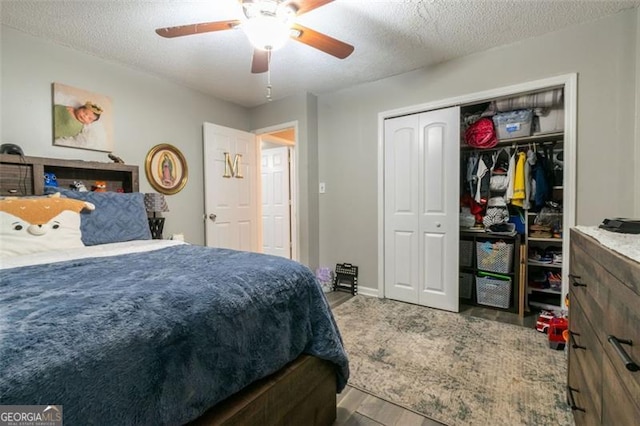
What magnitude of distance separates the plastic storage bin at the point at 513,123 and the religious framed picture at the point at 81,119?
3653 mm

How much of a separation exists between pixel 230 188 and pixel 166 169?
2.48 feet

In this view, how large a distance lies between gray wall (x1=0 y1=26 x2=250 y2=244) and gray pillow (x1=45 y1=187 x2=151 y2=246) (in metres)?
0.56

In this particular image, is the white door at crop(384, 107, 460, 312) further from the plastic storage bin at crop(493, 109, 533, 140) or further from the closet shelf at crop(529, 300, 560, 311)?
the closet shelf at crop(529, 300, 560, 311)

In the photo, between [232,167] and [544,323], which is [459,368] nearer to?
[544,323]

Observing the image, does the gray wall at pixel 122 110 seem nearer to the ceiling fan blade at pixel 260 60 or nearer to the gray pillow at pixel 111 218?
the gray pillow at pixel 111 218

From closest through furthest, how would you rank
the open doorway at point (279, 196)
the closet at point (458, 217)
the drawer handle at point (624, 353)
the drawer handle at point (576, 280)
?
the drawer handle at point (624, 353), the drawer handle at point (576, 280), the closet at point (458, 217), the open doorway at point (279, 196)

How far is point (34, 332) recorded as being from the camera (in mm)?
648

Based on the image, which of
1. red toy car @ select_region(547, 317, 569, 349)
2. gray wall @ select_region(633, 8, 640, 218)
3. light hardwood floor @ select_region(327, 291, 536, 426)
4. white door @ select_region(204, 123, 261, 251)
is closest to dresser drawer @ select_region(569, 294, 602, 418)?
light hardwood floor @ select_region(327, 291, 536, 426)

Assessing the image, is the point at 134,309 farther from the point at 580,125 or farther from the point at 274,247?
A: the point at 274,247

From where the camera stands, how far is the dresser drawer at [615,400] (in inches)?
24.5

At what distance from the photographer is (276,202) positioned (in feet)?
16.4

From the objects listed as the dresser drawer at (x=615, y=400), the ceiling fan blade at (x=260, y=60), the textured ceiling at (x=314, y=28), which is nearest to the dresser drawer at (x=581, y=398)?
the dresser drawer at (x=615, y=400)

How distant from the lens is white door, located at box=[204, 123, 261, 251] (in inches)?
133

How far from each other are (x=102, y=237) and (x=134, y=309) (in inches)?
59.9
